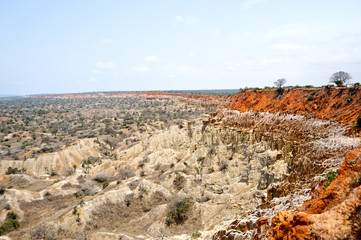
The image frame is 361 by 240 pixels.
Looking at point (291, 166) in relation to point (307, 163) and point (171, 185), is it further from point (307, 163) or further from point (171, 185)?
point (171, 185)

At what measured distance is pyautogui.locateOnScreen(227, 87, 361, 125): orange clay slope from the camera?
723 inches

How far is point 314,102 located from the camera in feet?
76.1

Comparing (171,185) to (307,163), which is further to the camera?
(171,185)

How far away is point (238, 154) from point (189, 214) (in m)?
9.90

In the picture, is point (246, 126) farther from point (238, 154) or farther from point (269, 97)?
point (269, 97)

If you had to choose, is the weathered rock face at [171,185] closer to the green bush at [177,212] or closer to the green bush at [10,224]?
the green bush at [177,212]

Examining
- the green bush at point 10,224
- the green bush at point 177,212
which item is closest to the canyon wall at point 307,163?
the green bush at point 177,212

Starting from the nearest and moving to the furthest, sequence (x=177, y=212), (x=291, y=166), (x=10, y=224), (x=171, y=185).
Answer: (x=291, y=166) < (x=177, y=212) < (x=10, y=224) < (x=171, y=185)

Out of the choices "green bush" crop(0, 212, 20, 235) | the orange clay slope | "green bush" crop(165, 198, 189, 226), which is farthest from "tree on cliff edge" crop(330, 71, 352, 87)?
"green bush" crop(0, 212, 20, 235)

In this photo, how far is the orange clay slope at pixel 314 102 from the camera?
60.2ft

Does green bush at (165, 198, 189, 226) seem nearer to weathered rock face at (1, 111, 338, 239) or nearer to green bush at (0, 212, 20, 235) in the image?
weathered rock face at (1, 111, 338, 239)

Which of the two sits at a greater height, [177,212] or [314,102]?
[314,102]

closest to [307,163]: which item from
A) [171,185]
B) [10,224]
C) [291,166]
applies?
[291,166]

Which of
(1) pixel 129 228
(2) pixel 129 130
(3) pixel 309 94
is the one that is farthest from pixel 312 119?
(2) pixel 129 130
